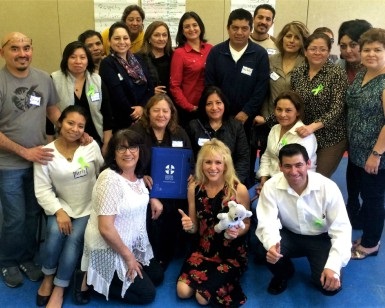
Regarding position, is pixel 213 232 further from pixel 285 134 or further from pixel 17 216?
pixel 17 216

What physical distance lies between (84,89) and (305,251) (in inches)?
77.2

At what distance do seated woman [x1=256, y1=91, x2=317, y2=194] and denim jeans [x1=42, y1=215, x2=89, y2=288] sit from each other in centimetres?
140

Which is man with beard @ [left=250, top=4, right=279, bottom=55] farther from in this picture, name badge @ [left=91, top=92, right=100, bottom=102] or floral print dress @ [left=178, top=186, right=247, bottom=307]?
floral print dress @ [left=178, top=186, right=247, bottom=307]

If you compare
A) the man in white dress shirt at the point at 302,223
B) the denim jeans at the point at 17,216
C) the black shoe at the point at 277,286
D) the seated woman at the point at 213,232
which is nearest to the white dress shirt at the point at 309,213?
the man in white dress shirt at the point at 302,223

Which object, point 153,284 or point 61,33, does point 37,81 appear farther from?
point 61,33

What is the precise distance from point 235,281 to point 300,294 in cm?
46

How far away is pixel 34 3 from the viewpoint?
5.32 meters

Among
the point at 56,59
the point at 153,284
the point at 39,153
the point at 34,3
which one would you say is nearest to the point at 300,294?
the point at 153,284

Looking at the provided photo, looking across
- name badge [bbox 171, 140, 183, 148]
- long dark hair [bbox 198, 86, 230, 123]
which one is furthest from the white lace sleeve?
long dark hair [bbox 198, 86, 230, 123]

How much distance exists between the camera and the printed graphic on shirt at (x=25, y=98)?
2472mm

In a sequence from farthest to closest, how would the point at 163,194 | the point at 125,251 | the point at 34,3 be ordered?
the point at 34,3 → the point at 163,194 → the point at 125,251

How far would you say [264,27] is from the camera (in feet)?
12.3

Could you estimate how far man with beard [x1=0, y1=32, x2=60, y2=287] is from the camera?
8.06 ft

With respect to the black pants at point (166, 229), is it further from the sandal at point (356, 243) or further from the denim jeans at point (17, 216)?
the sandal at point (356, 243)
